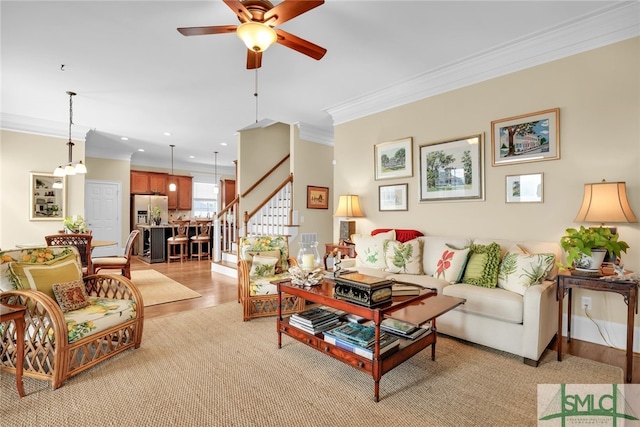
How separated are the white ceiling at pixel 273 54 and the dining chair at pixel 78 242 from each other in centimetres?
200

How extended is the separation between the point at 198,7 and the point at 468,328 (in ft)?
11.9

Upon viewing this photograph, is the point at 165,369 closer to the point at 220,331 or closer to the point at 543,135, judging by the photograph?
the point at 220,331

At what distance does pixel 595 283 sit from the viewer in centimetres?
234

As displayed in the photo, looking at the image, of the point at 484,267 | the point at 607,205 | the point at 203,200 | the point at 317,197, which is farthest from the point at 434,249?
the point at 203,200

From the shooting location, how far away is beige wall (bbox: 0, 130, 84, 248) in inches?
207

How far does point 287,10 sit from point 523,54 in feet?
8.67

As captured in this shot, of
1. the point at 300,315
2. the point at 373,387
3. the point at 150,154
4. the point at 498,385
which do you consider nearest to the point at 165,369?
the point at 300,315

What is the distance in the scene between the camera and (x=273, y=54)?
339cm

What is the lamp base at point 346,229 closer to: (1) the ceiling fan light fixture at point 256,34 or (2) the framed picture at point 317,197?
(2) the framed picture at point 317,197

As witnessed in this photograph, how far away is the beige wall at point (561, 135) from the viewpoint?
8.89 ft

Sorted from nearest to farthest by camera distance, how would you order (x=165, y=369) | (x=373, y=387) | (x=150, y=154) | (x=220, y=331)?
(x=373, y=387)
(x=165, y=369)
(x=220, y=331)
(x=150, y=154)

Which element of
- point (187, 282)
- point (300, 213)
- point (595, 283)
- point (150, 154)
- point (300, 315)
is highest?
point (150, 154)

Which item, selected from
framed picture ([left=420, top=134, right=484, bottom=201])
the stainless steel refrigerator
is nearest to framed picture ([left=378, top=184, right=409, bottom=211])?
framed picture ([left=420, top=134, right=484, bottom=201])

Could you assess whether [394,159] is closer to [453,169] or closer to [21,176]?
[453,169]
